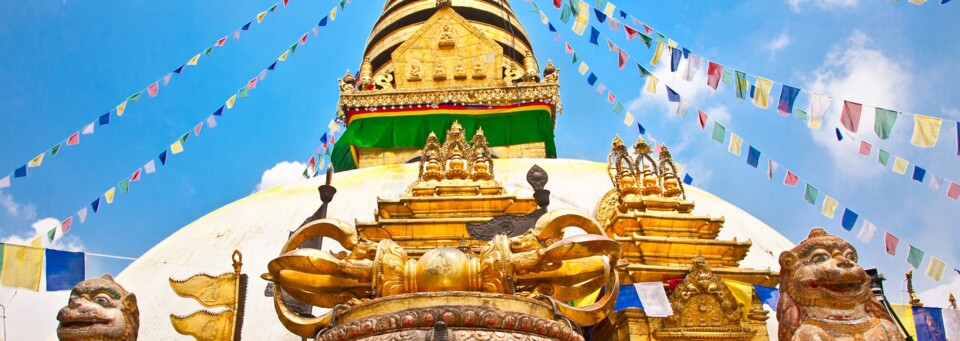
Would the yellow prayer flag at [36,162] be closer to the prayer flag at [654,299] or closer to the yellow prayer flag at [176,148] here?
the yellow prayer flag at [176,148]

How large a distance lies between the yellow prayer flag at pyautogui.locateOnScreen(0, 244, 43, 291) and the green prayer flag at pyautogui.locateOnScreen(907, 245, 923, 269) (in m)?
8.14

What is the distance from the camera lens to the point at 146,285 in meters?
7.81

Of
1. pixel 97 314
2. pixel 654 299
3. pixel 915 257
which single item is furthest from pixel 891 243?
pixel 97 314

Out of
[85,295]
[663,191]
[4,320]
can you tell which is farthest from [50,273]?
[663,191]

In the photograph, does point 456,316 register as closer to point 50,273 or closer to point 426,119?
point 50,273

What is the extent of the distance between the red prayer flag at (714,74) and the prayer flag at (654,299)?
12.2ft

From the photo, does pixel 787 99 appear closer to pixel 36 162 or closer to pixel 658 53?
pixel 658 53

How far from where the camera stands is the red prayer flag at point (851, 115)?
6727 millimetres

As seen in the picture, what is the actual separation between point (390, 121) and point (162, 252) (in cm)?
522

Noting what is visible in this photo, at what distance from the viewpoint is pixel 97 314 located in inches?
131

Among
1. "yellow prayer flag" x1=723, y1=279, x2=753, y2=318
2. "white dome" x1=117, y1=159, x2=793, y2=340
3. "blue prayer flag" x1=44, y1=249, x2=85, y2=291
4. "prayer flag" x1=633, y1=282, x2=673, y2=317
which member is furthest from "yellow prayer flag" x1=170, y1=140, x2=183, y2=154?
"yellow prayer flag" x1=723, y1=279, x2=753, y2=318

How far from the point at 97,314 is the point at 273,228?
5331mm

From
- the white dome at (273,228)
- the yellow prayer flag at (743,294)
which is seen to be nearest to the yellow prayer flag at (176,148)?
the white dome at (273,228)

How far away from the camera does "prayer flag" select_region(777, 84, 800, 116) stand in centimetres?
717
